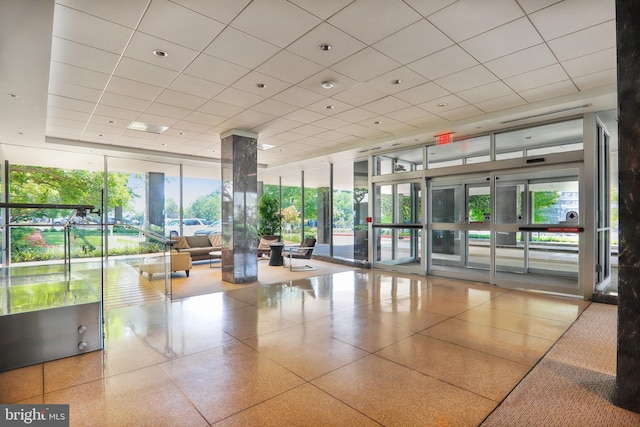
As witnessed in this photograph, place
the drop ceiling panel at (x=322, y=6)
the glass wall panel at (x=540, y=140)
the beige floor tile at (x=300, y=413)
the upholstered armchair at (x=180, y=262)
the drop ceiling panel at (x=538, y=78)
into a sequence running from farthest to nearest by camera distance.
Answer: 1. the upholstered armchair at (x=180, y=262)
2. the glass wall panel at (x=540, y=140)
3. the drop ceiling panel at (x=538, y=78)
4. the drop ceiling panel at (x=322, y=6)
5. the beige floor tile at (x=300, y=413)

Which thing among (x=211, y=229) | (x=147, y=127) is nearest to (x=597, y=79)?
(x=147, y=127)

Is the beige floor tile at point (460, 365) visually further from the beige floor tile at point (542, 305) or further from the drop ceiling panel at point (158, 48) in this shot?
the drop ceiling panel at point (158, 48)

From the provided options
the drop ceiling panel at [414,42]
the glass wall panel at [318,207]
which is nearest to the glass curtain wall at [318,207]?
the glass wall panel at [318,207]

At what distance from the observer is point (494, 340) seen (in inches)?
149

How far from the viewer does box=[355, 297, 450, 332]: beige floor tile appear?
4340mm

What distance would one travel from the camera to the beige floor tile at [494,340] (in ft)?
11.2

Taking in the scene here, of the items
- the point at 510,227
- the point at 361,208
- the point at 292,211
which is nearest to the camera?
the point at 510,227

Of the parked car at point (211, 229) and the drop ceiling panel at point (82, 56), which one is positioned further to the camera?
the parked car at point (211, 229)

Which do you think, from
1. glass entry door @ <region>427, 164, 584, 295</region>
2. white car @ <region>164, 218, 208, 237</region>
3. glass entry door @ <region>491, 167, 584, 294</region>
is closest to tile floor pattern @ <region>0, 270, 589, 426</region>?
glass entry door @ <region>491, 167, 584, 294</region>

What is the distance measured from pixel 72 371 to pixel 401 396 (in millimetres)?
2967

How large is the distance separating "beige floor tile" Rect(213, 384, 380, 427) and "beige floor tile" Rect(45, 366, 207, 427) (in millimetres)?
318

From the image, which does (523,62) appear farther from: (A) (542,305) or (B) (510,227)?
(A) (542,305)

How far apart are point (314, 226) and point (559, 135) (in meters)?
8.01

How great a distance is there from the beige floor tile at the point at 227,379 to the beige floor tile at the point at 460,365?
115cm
